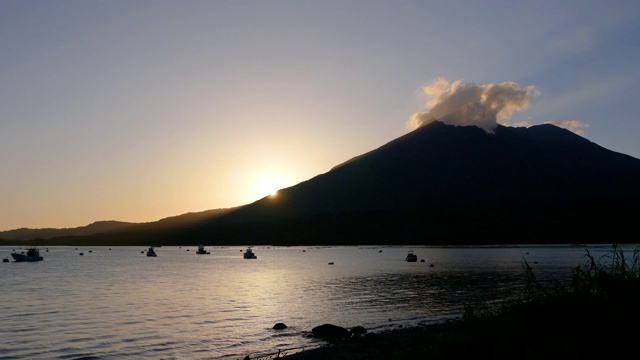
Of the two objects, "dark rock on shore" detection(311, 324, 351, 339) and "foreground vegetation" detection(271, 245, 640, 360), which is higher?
"foreground vegetation" detection(271, 245, 640, 360)

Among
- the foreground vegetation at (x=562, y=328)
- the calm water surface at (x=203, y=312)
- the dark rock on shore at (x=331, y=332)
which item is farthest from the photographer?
the dark rock on shore at (x=331, y=332)

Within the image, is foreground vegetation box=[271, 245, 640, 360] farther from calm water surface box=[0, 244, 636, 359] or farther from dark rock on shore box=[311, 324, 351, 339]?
calm water surface box=[0, 244, 636, 359]

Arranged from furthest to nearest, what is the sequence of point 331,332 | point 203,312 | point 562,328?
point 203,312
point 331,332
point 562,328

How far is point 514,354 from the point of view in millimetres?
12219

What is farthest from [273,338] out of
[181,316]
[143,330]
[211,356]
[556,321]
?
[556,321]

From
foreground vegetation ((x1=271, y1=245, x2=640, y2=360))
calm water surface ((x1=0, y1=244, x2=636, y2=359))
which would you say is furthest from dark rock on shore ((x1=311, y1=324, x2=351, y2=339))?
foreground vegetation ((x1=271, y1=245, x2=640, y2=360))

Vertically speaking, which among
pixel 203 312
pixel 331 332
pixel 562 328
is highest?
pixel 562 328

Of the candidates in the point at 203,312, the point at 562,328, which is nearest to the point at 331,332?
the point at 203,312

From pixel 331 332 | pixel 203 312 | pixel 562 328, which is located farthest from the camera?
pixel 203 312

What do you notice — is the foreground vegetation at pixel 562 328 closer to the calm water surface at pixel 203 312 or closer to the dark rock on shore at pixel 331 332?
the dark rock on shore at pixel 331 332

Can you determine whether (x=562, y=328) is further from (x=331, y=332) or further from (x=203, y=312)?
(x=203, y=312)

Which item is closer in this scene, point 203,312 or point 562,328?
point 562,328

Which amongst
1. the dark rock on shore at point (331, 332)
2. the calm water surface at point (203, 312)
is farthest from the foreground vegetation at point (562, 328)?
the calm water surface at point (203, 312)

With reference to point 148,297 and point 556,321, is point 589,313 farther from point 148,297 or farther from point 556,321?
point 148,297
